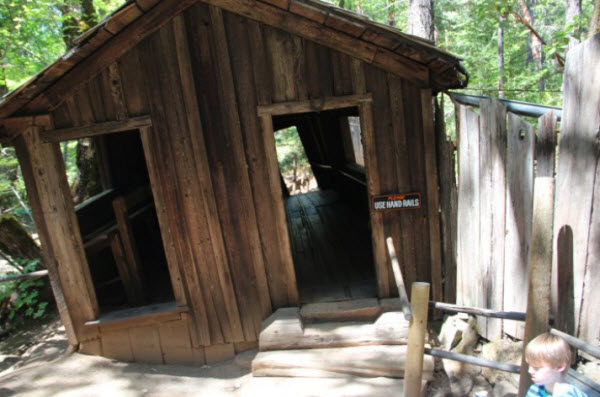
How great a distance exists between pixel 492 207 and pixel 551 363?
174 cm

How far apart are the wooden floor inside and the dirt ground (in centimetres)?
112

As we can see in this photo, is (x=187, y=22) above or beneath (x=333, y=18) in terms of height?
above

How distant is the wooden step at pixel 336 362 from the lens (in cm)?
399

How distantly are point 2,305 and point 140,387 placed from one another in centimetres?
489

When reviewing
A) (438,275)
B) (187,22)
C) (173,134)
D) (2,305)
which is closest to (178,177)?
(173,134)

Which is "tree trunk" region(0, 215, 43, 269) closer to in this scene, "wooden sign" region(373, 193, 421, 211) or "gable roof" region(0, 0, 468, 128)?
"gable roof" region(0, 0, 468, 128)

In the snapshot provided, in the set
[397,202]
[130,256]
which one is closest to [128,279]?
[130,256]

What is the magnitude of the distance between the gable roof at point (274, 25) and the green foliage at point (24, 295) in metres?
4.53

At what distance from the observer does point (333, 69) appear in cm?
417

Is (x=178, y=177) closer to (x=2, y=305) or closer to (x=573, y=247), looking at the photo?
(x=573, y=247)

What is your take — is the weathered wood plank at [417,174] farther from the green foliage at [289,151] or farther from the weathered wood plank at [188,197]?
the green foliage at [289,151]

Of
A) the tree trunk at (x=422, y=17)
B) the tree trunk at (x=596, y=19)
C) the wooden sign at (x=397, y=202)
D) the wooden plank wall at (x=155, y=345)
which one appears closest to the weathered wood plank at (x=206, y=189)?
the wooden plank wall at (x=155, y=345)

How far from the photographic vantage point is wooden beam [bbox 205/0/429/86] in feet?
13.2

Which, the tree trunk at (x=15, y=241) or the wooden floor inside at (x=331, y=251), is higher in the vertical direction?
the tree trunk at (x=15, y=241)
